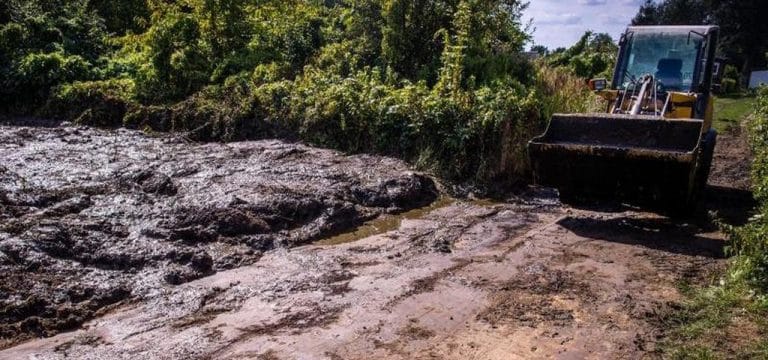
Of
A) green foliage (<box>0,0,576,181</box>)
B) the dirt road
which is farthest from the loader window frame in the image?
the dirt road

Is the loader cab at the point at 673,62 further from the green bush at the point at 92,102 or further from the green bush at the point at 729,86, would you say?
the green bush at the point at 729,86

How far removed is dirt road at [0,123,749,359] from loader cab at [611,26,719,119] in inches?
65.3

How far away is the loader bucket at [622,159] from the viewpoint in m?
6.80

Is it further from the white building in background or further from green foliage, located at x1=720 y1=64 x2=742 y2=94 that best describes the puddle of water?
the white building in background

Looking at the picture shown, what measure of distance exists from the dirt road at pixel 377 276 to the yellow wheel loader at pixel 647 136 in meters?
0.56

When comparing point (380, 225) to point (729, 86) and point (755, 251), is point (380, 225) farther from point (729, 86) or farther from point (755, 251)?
point (729, 86)

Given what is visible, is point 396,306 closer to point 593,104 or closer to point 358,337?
point 358,337

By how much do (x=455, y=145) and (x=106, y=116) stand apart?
854 cm

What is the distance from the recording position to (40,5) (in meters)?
19.1

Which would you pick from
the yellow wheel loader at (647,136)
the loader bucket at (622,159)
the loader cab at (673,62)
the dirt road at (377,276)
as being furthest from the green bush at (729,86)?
the loader bucket at (622,159)

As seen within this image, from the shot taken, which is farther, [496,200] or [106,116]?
[106,116]

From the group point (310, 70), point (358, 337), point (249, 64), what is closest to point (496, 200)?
point (358, 337)

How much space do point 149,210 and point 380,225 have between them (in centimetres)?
272

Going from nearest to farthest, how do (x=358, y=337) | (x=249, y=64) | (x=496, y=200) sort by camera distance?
(x=358, y=337) < (x=496, y=200) < (x=249, y=64)
